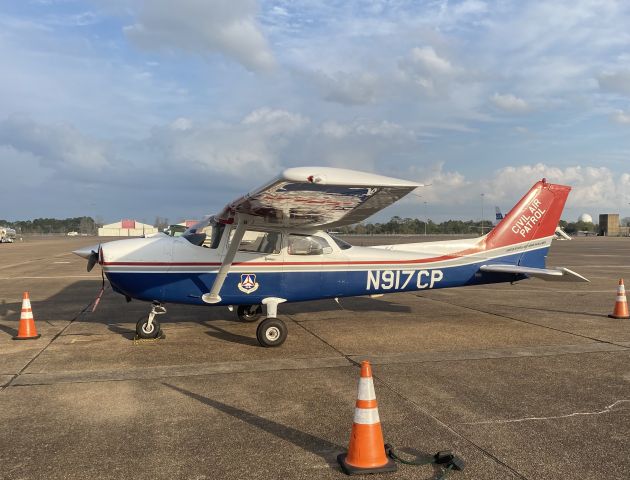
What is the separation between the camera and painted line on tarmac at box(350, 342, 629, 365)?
255 inches

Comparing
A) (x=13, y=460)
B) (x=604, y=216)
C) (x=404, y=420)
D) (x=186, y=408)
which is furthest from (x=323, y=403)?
(x=604, y=216)

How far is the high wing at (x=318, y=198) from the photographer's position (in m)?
4.88

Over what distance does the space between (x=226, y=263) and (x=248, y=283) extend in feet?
1.80

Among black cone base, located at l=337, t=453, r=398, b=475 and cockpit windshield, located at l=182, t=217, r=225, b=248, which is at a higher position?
cockpit windshield, located at l=182, t=217, r=225, b=248

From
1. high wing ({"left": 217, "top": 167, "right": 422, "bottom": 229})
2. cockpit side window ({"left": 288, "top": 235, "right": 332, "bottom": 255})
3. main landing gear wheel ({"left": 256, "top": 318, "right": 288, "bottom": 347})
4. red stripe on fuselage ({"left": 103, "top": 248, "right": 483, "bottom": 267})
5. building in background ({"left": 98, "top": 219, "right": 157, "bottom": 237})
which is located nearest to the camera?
high wing ({"left": 217, "top": 167, "right": 422, "bottom": 229})

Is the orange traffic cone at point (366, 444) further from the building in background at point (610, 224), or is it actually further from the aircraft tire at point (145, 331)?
the building in background at point (610, 224)

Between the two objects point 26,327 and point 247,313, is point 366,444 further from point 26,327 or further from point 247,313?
point 26,327

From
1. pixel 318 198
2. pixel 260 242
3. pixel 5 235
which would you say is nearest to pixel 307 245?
pixel 260 242

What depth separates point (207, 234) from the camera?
7.91 m

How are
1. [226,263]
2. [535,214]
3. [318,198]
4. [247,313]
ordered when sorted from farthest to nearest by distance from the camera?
1. [535,214]
2. [247,313]
3. [226,263]
4. [318,198]

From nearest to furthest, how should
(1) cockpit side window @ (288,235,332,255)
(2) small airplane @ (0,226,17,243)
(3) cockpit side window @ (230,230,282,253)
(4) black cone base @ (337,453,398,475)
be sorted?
(4) black cone base @ (337,453,398,475) → (3) cockpit side window @ (230,230,282,253) → (1) cockpit side window @ (288,235,332,255) → (2) small airplane @ (0,226,17,243)

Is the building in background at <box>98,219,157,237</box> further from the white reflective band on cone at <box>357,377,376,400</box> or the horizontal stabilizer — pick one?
the white reflective band on cone at <box>357,377,376,400</box>

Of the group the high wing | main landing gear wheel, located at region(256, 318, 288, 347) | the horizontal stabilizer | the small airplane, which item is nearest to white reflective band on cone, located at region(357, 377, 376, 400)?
the high wing

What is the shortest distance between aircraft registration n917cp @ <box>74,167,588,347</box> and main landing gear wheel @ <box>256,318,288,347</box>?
0.05 feet
